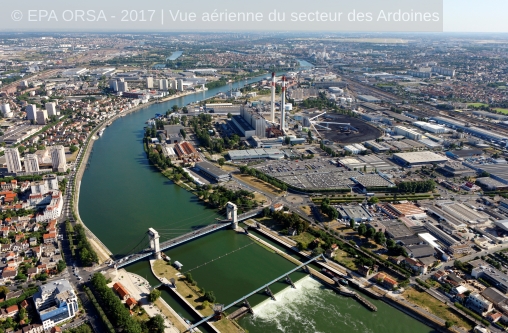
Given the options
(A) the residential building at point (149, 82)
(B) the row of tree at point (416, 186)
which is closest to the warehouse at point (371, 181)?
(B) the row of tree at point (416, 186)

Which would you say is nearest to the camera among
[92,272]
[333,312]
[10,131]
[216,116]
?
[333,312]

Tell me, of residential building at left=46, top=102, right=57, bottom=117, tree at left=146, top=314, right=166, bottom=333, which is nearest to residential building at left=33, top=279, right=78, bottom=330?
tree at left=146, top=314, right=166, bottom=333

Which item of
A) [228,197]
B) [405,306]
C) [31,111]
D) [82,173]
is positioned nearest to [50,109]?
[31,111]

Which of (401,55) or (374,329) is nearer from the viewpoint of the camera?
(374,329)

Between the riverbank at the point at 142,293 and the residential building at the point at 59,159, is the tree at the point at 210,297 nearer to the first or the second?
the riverbank at the point at 142,293

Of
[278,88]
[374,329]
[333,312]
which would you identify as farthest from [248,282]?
[278,88]

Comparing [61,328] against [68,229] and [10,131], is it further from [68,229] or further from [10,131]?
[10,131]

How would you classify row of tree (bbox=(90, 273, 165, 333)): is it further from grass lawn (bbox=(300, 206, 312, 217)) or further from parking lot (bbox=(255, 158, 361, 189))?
parking lot (bbox=(255, 158, 361, 189))
